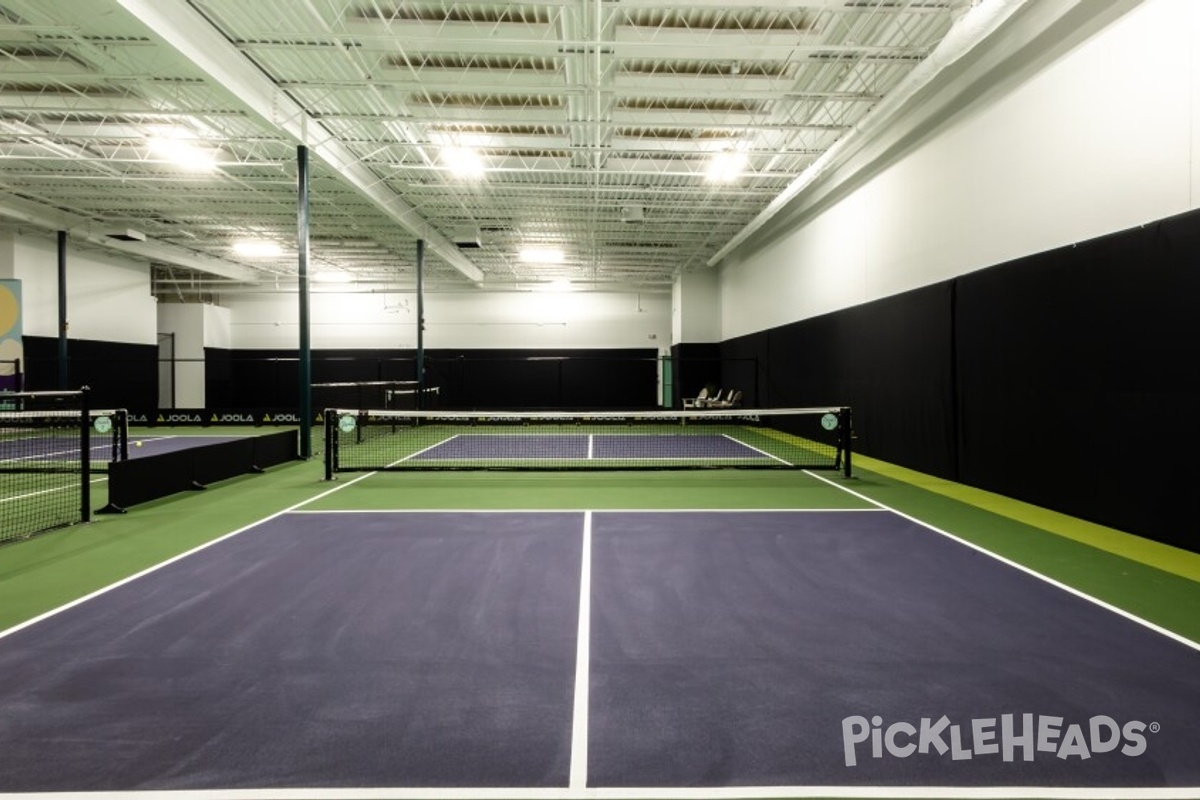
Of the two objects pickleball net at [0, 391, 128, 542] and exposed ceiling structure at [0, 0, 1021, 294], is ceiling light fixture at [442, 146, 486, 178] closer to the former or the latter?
exposed ceiling structure at [0, 0, 1021, 294]

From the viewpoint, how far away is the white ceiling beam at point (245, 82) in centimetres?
832

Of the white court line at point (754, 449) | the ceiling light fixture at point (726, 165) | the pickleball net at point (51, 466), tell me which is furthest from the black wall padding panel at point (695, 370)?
the pickleball net at point (51, 466)

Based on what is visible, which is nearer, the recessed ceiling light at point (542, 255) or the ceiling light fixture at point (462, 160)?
the ceiling light fixture at point (462, 160)

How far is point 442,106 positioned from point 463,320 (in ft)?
60.1

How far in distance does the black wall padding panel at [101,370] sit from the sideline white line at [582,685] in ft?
66.1

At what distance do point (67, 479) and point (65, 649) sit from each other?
28.6 ft

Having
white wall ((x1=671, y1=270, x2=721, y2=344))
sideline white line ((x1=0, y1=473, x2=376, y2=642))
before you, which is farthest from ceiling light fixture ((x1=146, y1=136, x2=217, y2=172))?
white wall ((x1=671, y1=270, x2=721, y2=344))

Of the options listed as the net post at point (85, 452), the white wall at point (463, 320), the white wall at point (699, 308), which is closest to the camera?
the net post at point (85, 452)

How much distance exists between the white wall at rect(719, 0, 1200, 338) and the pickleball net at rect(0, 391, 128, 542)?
11598 mm

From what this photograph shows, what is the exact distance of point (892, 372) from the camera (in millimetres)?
11461

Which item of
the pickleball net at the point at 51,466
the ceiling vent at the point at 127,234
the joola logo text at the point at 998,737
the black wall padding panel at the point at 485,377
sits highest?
the ceiling vent at the point at 127,234

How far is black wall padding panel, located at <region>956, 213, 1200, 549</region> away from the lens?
574 cm

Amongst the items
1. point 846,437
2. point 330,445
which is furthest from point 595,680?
point 330,445

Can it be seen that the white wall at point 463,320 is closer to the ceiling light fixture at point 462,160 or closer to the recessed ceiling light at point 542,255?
the recessed ceiling light at point 542,255
